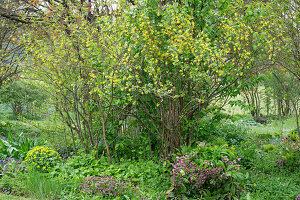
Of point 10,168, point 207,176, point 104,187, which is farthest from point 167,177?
point 10,168

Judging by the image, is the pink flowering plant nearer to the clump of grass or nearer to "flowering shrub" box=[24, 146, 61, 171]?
the clump of grass

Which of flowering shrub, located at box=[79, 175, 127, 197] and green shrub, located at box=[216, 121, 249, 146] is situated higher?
green shrub, located at box=[216, 121, 249, 146]

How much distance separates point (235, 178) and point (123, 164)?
77.1 inches

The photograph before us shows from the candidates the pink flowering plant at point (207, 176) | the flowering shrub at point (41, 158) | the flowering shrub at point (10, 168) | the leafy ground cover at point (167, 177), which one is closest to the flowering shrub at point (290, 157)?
the leafy ground cover at point (167, 177)

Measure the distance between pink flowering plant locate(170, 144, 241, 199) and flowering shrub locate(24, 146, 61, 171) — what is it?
2.44 metres

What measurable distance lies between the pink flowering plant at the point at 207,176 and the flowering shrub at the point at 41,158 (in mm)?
2438

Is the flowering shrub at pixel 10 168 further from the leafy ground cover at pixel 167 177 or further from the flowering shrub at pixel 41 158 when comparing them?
the flowering shrub at pixel 41 158

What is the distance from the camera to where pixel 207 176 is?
392cm

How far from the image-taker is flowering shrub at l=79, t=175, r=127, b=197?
4.01 metres

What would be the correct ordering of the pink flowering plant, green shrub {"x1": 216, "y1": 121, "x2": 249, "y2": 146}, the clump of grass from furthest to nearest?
green shrub {"x1": 216, "y1": 121, "x2": 249, "y2": 146}, the clump of grass, the pink flowering plant

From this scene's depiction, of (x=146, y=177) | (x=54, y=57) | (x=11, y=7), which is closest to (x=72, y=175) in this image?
(x=146, y=177)

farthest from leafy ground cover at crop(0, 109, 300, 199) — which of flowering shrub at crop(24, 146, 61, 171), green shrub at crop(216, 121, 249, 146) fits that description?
green shrub at crop(216, 121, 249, 146)

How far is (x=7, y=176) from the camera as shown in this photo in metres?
4.64

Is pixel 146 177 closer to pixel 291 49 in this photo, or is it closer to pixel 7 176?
pixel 7 176
